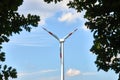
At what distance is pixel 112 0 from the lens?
952 centimetres

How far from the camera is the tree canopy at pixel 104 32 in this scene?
1021cm

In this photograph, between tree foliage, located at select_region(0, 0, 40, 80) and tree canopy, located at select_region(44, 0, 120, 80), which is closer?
tree foliage, located at select_region(0, 0, 40, 80)

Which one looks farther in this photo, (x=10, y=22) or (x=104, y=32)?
(x=104, y=32)

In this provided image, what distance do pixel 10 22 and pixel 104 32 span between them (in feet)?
11.0

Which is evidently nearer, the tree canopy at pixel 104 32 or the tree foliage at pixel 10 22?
the tree foliage at pixel 10 22

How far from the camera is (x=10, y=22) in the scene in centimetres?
858

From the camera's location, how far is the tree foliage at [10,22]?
7.80m

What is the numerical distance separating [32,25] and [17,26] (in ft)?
1.27

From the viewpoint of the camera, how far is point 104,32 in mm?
10633

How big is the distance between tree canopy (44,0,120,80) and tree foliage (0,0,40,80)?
2.39 metres

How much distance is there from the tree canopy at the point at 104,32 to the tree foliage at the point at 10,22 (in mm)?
2395

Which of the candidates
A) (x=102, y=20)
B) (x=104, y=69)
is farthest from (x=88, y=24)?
(x=104, y=69)

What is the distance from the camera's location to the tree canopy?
33.5ft

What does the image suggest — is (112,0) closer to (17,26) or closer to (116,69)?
(116,69)
